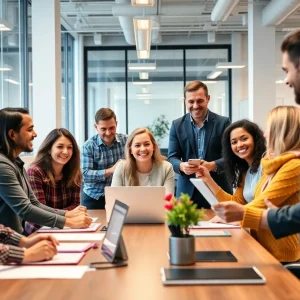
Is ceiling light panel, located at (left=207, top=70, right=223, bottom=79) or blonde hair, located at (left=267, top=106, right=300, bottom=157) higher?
ceiling light panel, located at (left=207, top=70, right=223, bottom=79)

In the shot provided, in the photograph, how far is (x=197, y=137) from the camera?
4320mm

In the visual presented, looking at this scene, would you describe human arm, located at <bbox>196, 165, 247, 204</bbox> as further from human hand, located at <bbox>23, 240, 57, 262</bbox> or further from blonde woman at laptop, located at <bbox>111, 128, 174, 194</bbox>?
human hand, located at <bbox>23, 240, 57, 262</bbox>

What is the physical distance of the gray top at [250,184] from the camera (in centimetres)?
324

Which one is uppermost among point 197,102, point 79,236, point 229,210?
point 197,102

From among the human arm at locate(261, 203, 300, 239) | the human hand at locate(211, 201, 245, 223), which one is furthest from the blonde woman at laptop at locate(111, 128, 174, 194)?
the human arm at locate(261, 203, 300, 239)

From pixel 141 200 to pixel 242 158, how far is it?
793 millimetres

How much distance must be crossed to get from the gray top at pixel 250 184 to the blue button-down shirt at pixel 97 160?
1.61 meters

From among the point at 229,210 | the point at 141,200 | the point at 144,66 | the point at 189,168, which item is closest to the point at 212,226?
the point at 141,200

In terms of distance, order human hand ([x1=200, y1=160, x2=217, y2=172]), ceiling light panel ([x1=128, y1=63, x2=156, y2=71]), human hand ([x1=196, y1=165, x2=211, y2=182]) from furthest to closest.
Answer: ceiling light panel ([x1=128, y1=63, x2=156, y2=71]) < human hand ([x1=200, y1=160, x2=217, y2=172]) < human hand ([x1=196, y1=165, x2=211, y2=182])

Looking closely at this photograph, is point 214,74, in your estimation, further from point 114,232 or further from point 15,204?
point 114,232

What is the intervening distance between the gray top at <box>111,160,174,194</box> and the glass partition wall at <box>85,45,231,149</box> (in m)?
8.10

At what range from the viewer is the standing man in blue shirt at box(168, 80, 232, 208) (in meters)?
4.15

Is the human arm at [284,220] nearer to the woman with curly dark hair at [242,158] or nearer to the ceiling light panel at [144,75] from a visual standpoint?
the woman with curly dark hair at [242,158]

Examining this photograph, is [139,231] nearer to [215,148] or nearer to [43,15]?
[215,148]
